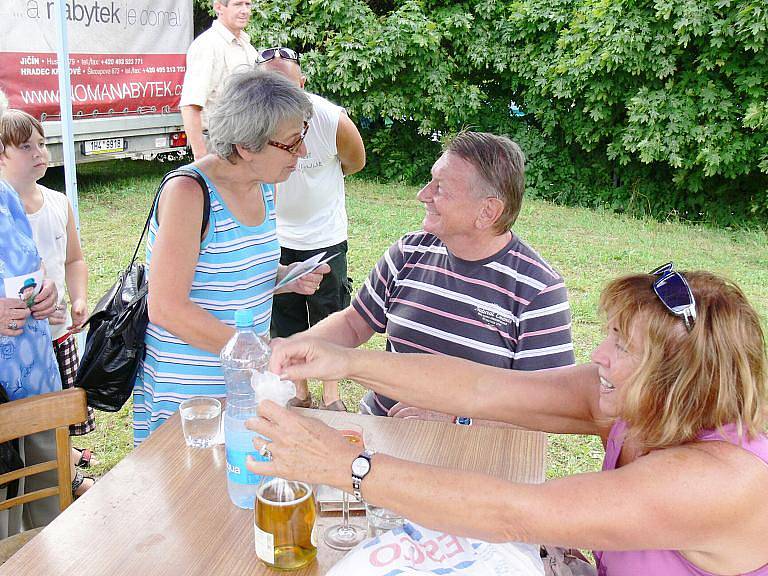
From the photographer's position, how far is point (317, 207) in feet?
12.3

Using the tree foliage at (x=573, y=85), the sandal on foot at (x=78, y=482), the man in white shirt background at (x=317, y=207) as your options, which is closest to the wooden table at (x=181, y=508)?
the sandal on foot at (x=78, y=482)

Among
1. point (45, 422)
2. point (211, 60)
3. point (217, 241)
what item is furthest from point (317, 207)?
point (45, 422)

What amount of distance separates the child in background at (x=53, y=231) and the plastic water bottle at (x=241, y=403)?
106 centimetres

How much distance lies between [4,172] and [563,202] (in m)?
8.13

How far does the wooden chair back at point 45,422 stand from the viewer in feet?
6.20

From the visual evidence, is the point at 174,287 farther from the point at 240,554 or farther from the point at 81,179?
the point at 81,179

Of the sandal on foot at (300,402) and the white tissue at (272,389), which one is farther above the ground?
the white tissue at (272,389)

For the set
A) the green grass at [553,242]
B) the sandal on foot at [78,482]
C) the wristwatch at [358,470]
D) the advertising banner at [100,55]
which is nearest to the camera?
the wristwatch at [358,470]

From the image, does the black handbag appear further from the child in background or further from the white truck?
the white truck

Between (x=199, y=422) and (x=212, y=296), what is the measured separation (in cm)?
52

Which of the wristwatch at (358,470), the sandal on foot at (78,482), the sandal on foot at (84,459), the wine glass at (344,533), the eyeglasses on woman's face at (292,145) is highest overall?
the eyeglasses on woman's face at (292,145)

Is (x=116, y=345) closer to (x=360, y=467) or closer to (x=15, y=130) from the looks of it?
(x=15, y=130)

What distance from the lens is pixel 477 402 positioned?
186 cm

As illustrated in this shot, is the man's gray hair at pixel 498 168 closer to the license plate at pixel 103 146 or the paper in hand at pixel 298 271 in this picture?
the paper in hand at pixel 298 271
